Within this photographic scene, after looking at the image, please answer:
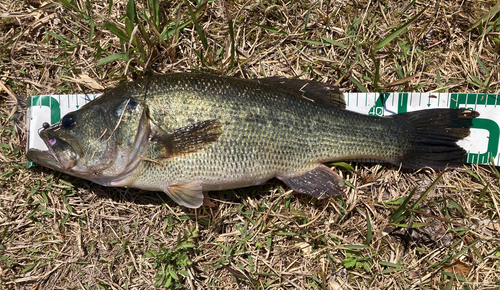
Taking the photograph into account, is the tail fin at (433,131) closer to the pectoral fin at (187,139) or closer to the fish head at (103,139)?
the pectoral fin at (187,139)

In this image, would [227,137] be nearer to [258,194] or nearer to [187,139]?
[187,139]

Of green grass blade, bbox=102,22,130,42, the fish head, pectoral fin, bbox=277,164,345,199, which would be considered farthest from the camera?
pectoral fin, bbox=277,164,345,199

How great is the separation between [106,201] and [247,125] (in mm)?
1889

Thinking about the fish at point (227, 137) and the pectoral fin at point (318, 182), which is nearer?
the fish at point (227, 137)

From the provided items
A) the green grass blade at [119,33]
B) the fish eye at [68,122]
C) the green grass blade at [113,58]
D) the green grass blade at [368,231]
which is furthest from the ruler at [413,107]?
the green grass blade at [368,231]

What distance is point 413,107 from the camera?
344cm

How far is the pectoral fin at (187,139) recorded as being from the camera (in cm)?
281

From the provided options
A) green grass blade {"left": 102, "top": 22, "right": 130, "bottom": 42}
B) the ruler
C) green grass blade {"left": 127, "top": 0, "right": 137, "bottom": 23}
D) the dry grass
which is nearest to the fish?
the ruler

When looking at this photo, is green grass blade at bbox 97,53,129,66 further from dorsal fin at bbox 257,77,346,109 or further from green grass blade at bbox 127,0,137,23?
dorsal fin at bbox 257,77,346,109

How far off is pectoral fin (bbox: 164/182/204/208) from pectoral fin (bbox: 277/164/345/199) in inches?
33.8

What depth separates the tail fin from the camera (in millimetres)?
3223

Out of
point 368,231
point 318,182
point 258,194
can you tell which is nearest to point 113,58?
point 258,194

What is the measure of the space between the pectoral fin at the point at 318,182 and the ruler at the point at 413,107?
0.87m

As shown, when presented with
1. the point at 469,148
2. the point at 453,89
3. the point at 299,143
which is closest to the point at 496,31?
the point at 453,89
